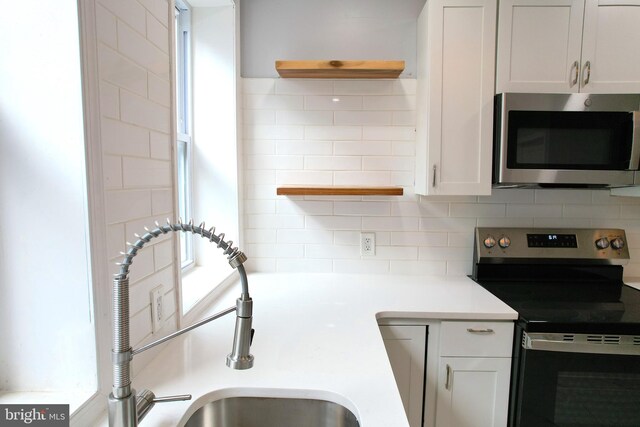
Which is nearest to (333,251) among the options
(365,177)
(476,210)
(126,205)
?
(365,177)

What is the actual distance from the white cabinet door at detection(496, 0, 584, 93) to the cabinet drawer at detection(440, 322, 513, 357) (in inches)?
43.5

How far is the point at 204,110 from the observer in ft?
6.56

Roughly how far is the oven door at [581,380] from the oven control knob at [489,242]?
0.64 m

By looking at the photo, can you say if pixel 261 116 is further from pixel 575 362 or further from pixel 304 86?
pixel 575 362

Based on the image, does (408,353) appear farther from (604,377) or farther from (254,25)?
(254,25)

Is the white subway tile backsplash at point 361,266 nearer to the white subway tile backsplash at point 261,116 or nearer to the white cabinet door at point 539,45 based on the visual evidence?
the white subway tile backsplash at point 261,116

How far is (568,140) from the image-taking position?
171cm

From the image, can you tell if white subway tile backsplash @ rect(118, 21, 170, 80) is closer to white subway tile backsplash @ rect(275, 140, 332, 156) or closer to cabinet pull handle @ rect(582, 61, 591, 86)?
white subway tile backsplash @ rect(275, 140, 332, 156)

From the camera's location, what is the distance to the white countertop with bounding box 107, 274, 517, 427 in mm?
942

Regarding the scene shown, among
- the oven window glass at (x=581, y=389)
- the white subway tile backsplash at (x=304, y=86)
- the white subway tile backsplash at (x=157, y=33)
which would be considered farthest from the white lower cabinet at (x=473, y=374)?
the white subway tile backsplash at (x=157, y=33)

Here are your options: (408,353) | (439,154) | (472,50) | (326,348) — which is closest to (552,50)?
(472,50)

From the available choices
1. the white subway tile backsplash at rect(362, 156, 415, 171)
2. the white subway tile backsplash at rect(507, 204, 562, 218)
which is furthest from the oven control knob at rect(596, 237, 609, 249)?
the white subway tile backsplash at rect(362, 156, 415, 171)

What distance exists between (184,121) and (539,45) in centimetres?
181

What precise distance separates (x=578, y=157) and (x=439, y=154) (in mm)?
631
